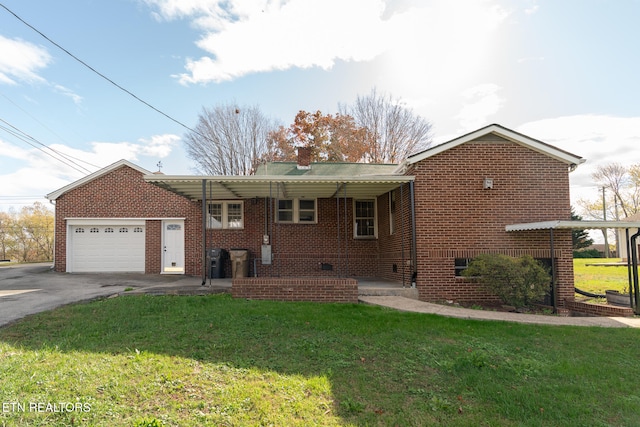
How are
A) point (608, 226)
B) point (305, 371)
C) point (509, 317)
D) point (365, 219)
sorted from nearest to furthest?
1. point (305, 371)
2. point (509, 317)
3. point (608, 226)
4. point (365, 219)

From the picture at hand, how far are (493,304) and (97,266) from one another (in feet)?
46.6

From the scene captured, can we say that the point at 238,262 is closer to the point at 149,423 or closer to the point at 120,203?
the point at 120,203

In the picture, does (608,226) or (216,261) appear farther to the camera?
(216,261)

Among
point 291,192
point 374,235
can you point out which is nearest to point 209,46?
point 291,192

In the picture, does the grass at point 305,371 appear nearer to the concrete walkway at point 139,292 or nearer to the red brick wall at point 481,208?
the concrete walkway at point 139,292

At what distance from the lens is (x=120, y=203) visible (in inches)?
588

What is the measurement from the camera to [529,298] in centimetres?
860

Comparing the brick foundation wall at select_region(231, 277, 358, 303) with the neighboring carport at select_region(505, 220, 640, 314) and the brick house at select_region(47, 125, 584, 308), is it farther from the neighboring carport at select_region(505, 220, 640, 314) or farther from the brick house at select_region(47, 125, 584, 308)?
the neighboring carport at select_region(505, 220, 640, 314)

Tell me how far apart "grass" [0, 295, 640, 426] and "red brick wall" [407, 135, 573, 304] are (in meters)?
3.01

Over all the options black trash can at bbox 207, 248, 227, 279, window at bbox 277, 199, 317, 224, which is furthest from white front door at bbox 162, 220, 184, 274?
window at bbox 277, 199, 317, 224

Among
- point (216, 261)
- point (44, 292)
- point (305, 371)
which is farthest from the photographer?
point (216, 261)

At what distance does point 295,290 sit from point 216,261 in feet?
15.8

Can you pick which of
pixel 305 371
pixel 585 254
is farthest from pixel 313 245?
pixel 585 254

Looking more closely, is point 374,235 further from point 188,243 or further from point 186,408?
point 186,408
